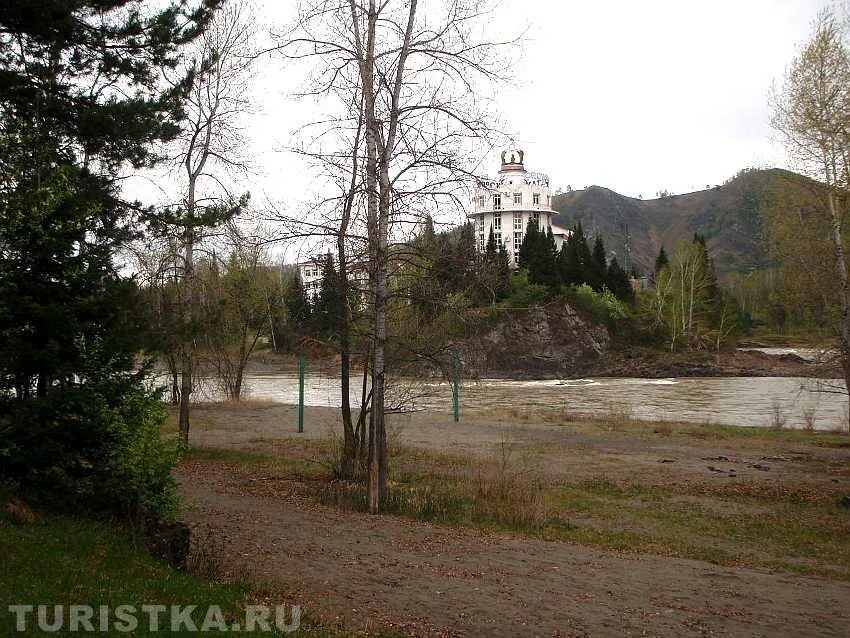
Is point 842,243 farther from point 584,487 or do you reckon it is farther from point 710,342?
point 710,342

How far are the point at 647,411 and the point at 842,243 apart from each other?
20515mm

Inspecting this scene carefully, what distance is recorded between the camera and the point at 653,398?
152ft

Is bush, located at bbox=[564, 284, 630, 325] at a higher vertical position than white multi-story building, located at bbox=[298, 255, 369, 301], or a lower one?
higher

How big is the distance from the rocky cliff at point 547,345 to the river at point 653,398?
8.07 metres

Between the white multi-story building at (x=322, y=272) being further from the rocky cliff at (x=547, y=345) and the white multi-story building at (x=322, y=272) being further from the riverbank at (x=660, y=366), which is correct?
the rocky cliff at (x=547, y=345)

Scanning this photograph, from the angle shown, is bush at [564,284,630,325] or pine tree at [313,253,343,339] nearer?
pine tree at [313,253,343,339]

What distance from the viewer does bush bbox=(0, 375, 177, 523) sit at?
7527 millimetres

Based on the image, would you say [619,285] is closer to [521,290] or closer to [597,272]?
[597,272]

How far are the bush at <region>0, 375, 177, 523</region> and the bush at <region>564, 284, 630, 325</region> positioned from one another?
74.5m

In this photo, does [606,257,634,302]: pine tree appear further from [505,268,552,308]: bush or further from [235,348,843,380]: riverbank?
[505,268,552,308]: bush

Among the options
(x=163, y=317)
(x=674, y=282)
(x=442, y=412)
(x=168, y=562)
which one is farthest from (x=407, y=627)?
(x=674, y=282)

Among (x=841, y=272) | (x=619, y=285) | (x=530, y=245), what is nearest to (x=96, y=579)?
(x=841, y=272)

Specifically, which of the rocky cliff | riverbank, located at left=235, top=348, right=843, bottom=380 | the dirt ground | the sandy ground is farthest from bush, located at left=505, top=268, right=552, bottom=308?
riverbank, located at left=235, top=348, right=843, bottom=380

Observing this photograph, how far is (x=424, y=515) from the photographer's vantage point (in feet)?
39.2
